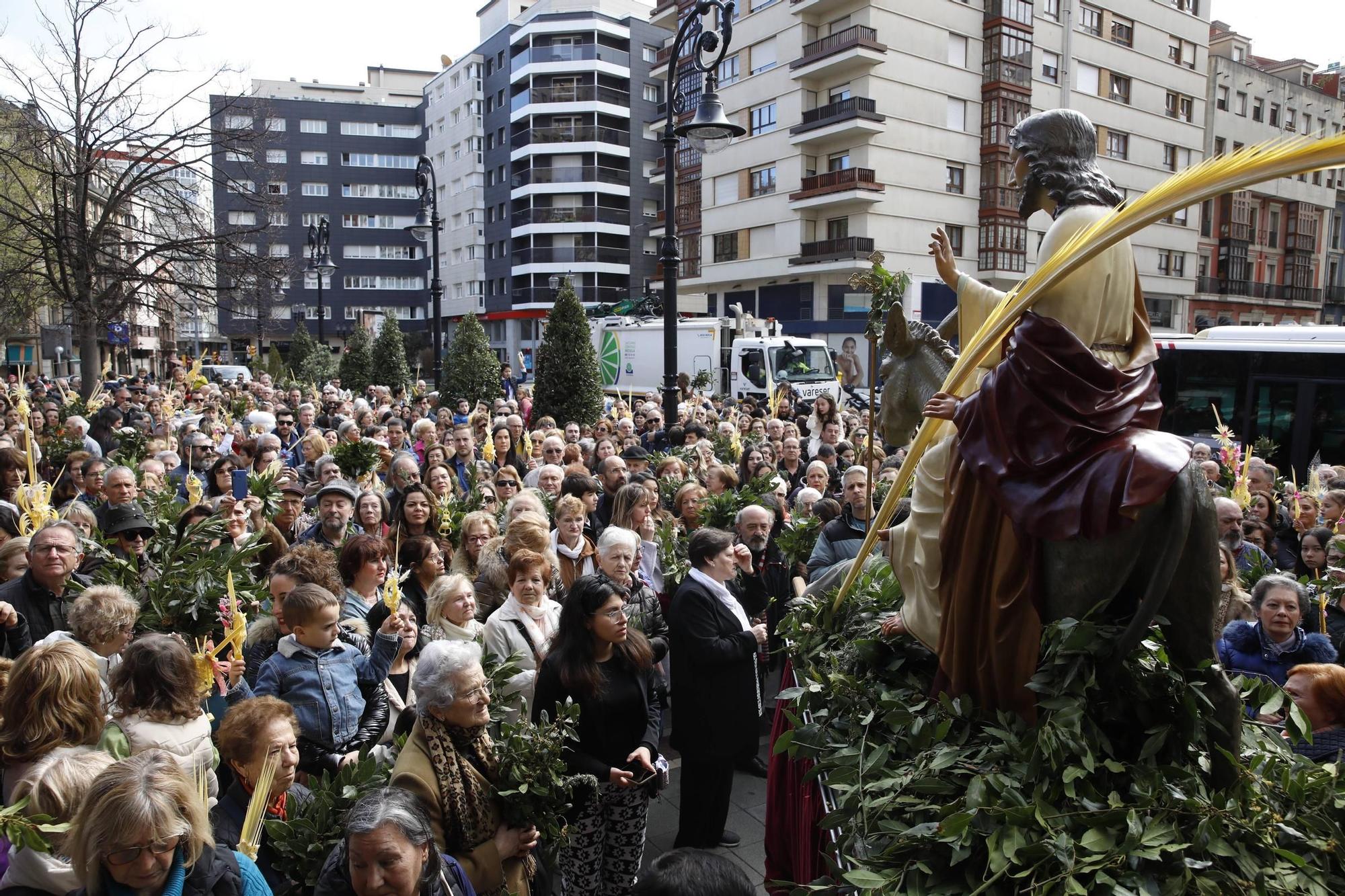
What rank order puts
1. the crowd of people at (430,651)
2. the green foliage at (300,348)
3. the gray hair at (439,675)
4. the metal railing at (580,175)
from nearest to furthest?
the crowd of people at (430,651), the gray hair at (439,675), the green foliage at (300,348), the metal railing at (580,175)

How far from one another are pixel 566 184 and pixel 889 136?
2657cm

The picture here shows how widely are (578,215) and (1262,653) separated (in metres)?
56.0

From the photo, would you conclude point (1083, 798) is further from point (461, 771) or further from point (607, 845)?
point (607, 845)

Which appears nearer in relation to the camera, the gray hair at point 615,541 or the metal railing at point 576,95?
the gray hair at point 615,541

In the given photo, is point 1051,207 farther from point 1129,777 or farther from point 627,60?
point 627,60

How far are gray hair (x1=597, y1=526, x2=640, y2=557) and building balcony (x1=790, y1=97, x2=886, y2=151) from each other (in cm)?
3344

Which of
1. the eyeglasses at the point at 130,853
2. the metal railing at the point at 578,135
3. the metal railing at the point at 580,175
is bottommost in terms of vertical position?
the eyeglasses at the point at 130,853

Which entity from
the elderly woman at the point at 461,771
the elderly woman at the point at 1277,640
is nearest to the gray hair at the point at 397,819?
the elderly woman at the point at 461,771

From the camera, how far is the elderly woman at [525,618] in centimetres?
471

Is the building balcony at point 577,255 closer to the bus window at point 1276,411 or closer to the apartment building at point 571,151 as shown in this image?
the apartment building at point 571,151

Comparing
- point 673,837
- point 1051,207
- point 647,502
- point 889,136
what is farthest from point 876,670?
point 889,136

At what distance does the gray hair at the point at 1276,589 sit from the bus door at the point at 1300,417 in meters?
8.99

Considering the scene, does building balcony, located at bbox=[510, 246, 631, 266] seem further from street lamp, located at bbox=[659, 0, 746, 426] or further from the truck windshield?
street lamp, located at bbox=[659, 0, 746, 426]

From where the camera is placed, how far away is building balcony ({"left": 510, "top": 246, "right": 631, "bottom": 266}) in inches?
2272
